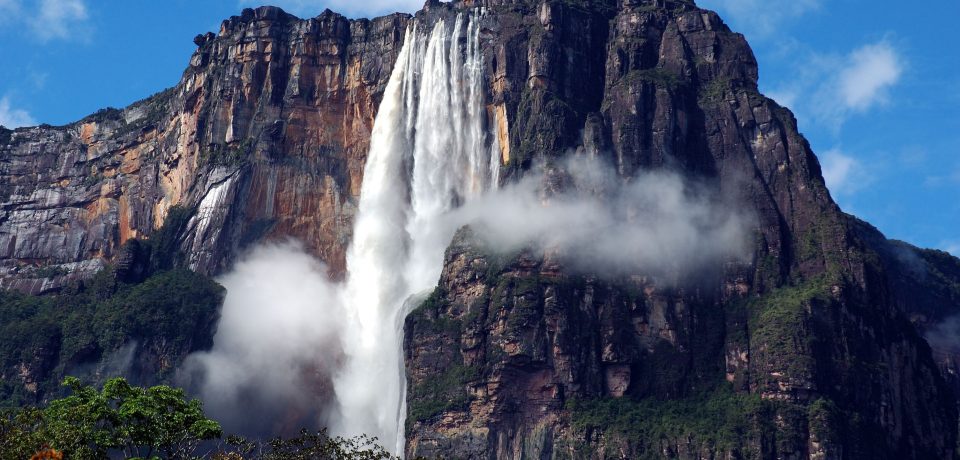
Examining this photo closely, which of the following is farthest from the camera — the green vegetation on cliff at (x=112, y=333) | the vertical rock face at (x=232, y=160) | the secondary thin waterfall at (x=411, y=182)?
the vertical rock face at (x=232, y=160)

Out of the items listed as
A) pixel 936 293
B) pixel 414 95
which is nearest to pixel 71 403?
pixel 414 95

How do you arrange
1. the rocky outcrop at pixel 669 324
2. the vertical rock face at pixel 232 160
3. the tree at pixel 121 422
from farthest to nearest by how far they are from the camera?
1. the vertical rock face at pixel 232 160
2. the rocky outcrop at pixel 669 324
3. the tree at pixel 121 422

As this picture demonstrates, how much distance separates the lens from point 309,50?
167375 mm

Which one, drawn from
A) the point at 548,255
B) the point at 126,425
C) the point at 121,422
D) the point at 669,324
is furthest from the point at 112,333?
the point at 126,425

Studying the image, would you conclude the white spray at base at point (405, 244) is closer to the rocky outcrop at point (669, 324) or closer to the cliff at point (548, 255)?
the cliff at point (548, 255)

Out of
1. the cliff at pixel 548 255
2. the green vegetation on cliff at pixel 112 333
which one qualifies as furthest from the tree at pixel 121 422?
the green vegetation on cliff at pixel 112 333

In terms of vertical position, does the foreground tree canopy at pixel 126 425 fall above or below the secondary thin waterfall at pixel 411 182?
below

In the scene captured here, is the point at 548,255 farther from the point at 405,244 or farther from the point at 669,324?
the point at 405,244

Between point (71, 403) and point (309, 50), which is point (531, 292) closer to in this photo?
point (309, 50)

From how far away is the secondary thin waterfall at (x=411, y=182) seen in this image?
6117 inches

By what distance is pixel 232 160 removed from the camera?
16375 centimetres

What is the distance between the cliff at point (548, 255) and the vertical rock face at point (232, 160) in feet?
0.79

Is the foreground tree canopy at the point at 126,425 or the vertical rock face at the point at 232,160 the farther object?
the vertical rock face at the point at 232,160

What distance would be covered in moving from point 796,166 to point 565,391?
3073 centimetres
